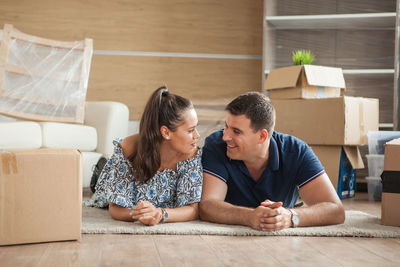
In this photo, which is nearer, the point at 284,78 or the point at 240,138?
the point at 240,138

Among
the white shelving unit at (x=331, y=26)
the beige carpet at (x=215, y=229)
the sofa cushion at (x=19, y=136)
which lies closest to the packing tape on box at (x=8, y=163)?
the beige carpet at (x=215, y=229)

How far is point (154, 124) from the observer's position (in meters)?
1.90

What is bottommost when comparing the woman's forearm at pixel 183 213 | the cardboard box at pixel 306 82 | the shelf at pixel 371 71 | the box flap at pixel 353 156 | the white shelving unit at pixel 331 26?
the woman's forearm at pixel 183 213

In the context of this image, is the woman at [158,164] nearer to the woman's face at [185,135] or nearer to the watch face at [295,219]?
the woman's face at [185,135]

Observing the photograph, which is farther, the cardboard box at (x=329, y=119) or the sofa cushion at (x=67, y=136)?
the cardboard box at (x=329, y=119)

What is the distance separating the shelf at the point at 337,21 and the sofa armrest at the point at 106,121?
54.8 inches

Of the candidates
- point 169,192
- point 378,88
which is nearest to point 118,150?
point 169,192

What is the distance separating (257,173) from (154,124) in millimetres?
469

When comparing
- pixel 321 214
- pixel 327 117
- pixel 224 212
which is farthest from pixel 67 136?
pixel 321 214

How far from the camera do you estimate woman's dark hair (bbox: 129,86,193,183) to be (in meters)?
1.89

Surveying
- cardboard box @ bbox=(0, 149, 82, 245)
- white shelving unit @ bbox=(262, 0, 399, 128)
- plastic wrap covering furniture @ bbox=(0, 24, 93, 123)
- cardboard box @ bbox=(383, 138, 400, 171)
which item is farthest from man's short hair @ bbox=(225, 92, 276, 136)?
white shelving unit @ bbox=(262, 0, 399, 128)

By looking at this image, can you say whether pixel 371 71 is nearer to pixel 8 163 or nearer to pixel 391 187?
pixel 391 187

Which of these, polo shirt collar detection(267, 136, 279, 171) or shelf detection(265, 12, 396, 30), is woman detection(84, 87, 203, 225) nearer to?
polo shirt collar detection(267, 136, 279, 171)

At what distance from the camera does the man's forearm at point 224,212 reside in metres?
1.77
